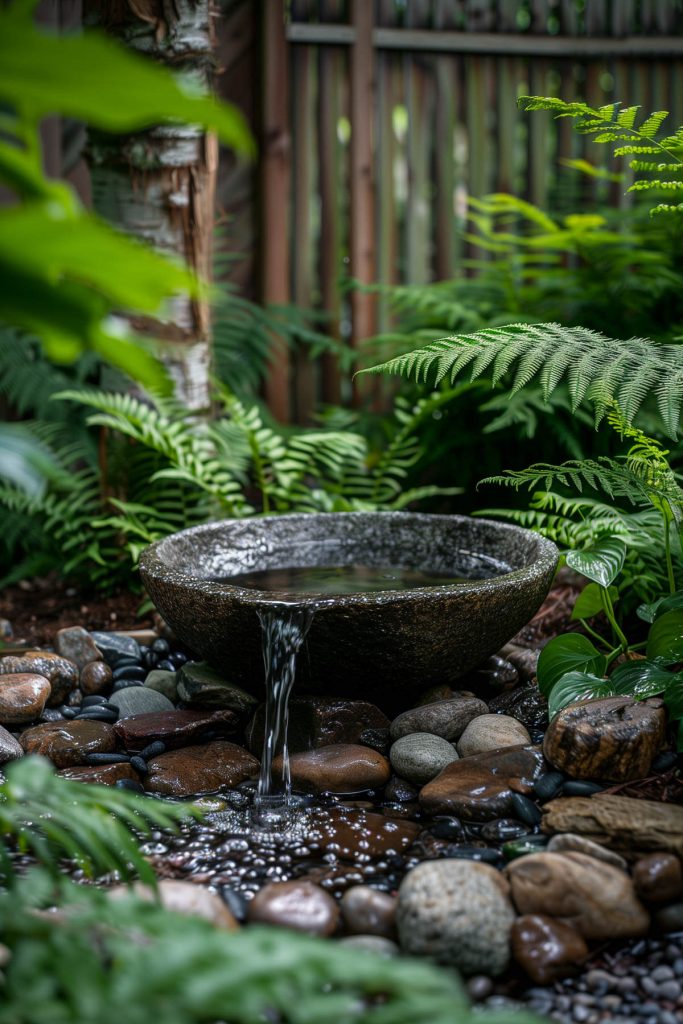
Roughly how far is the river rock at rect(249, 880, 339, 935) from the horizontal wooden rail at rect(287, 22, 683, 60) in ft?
14.8

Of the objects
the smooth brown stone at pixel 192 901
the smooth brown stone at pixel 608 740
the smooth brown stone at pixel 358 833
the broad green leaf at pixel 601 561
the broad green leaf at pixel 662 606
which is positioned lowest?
the smooth brown stone at pixel 358 833

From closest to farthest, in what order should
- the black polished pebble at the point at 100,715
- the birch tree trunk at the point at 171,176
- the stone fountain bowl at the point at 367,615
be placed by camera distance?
the stone fountain bowl at the point at 367,615, the black polished pebble at the point at 100,715, the birch tree trunk at the point at 171,176

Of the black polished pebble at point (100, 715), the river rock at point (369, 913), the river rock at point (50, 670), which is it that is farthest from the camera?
the river rock at point (50, 670)

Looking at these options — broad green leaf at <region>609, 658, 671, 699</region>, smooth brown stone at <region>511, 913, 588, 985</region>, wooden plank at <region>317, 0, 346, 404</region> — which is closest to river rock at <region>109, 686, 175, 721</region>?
broad green leaf at <region>609, 658, 671, 699</region>

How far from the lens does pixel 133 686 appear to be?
9.97ft

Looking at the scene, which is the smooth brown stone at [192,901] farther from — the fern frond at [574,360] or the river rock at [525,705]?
the fern frond at [574,360]

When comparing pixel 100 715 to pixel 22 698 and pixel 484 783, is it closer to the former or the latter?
pixel 22 698

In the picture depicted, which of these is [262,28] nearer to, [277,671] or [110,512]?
[110,512]

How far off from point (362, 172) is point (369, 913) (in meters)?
4.21

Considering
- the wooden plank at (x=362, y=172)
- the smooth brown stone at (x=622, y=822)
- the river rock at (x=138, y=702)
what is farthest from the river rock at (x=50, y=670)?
the wooden plank at (x=362, y=172)

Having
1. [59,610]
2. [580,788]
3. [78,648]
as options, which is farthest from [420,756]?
[59,610]

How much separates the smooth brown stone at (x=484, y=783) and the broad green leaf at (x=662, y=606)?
505 millimetres

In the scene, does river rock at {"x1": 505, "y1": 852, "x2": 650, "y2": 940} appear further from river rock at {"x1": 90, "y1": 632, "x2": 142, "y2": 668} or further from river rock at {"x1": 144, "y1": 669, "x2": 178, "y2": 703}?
river rock at {"x1": 90, "y1": 632, "x2": 142, "y2": 668}

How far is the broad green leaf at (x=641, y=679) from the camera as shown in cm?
235
